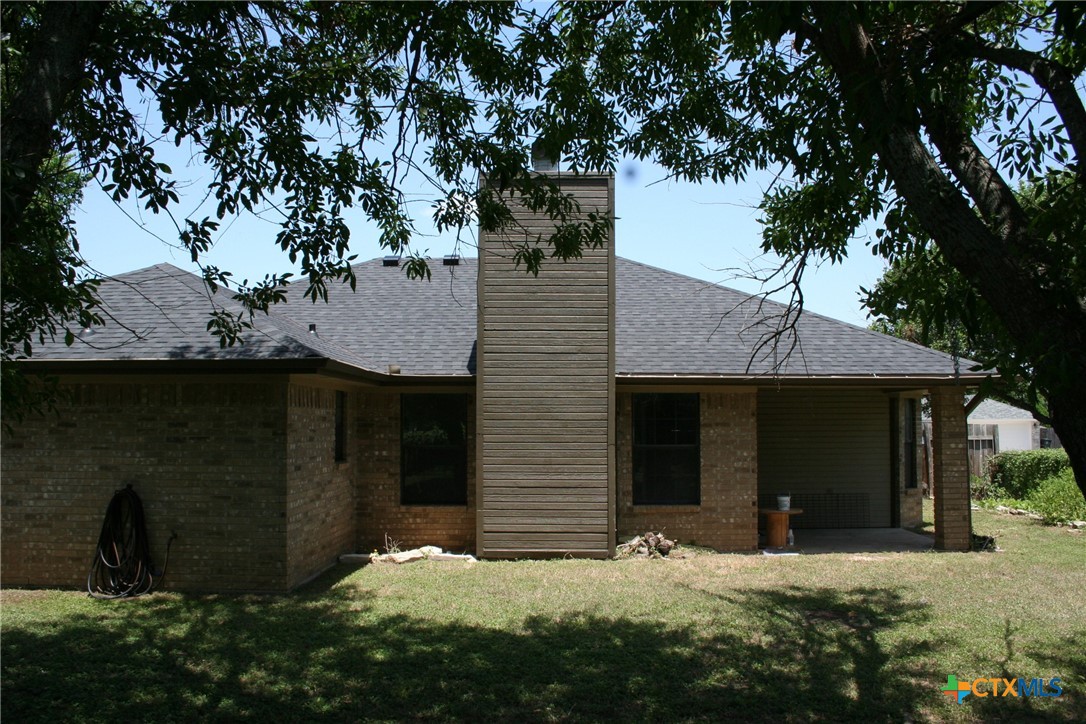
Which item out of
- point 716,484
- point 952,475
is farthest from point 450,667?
point 952,475

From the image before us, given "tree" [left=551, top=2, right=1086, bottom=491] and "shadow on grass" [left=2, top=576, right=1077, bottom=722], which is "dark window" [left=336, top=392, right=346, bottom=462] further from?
"tree" [left=551, top=2, right=1086, bottom=491]

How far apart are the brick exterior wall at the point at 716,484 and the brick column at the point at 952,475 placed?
295 cm

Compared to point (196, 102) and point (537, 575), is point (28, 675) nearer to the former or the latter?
point (196, 102)

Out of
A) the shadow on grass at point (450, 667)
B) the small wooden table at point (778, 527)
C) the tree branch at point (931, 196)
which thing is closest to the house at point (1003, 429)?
the small wooden table at point (778, 527)

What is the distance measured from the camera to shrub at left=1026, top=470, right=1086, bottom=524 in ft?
57.0

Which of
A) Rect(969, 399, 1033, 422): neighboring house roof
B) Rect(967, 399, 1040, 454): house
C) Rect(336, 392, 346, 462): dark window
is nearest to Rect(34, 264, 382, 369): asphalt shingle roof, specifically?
Rect(336, 392, 346, 462): dark window

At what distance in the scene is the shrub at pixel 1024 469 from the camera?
21250mm

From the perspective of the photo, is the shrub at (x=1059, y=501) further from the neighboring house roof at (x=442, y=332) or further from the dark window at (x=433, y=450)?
the dark window at (x=433, y=450)

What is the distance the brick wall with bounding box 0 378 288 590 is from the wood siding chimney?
357 cm

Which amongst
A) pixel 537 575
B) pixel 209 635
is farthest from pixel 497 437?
pixel 209 635

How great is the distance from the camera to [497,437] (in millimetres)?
13031

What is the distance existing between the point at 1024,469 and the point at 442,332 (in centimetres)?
1607

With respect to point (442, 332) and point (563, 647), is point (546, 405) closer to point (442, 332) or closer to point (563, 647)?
point (442, 332)

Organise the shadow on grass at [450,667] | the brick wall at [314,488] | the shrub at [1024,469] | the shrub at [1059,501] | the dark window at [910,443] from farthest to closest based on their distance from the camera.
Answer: the shrub at [1024,469]
the shrub at [1059,501]
the dark window at [910,443]
the brick wall at [314,488]
the shadow on grass at [450,667]
